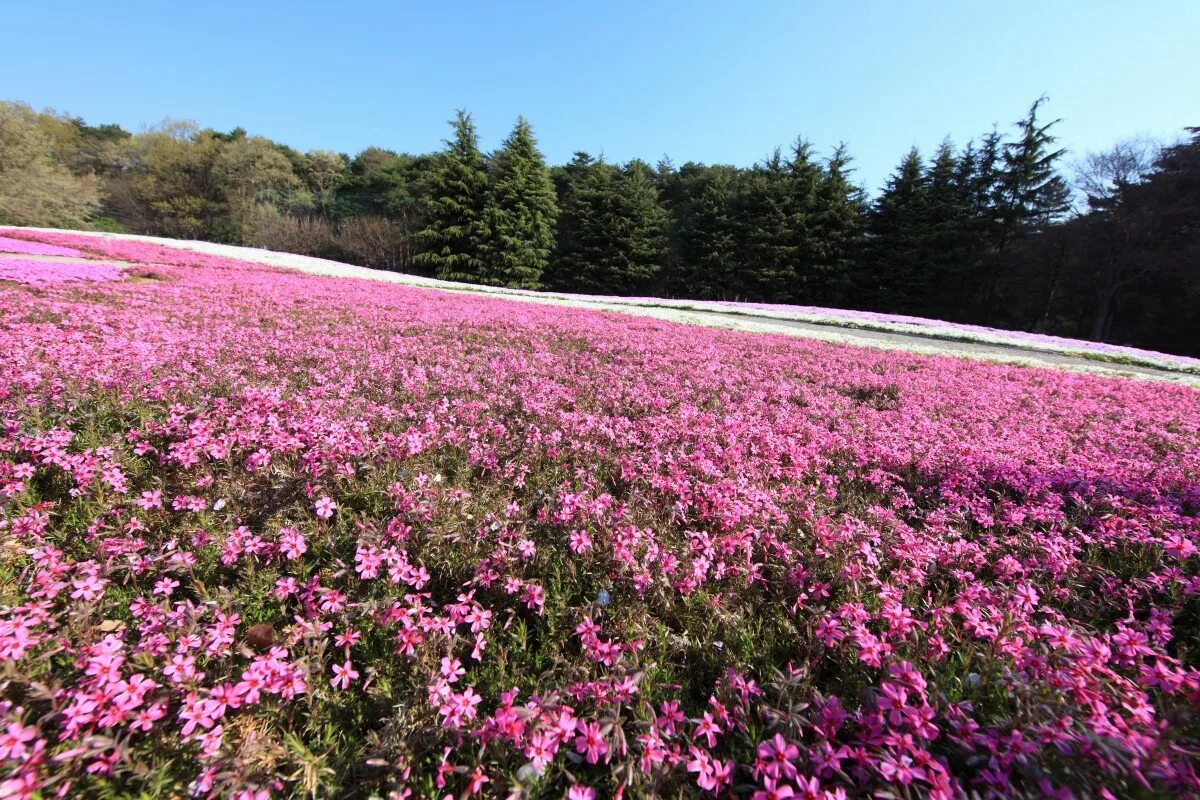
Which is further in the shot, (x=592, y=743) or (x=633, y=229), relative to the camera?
(x=633, y=229)

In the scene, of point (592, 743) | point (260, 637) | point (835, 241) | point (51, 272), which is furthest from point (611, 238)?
point (592, 743)

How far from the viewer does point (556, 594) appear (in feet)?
9.77

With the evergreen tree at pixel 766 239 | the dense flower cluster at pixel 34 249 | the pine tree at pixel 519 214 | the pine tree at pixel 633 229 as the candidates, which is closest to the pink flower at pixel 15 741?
the dense flower cluster at pixel 34 249

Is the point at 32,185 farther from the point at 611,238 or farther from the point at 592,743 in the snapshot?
the point at 592,743

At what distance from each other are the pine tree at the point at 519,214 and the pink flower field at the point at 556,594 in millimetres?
46676

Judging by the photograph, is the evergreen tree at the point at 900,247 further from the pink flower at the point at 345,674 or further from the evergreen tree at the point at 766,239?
the pink flower at the point at 345,674

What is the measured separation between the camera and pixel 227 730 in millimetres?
2102

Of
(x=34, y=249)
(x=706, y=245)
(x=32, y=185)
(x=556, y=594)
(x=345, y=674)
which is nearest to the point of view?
(x=345, y=674)

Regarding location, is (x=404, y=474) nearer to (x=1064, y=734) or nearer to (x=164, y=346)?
(x=1064, y=734)

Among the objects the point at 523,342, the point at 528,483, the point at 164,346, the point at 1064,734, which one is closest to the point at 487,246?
the point at 523,342

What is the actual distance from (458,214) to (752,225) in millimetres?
31980

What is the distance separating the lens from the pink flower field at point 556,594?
72.7 inches

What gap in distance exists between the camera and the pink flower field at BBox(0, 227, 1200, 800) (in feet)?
6.06

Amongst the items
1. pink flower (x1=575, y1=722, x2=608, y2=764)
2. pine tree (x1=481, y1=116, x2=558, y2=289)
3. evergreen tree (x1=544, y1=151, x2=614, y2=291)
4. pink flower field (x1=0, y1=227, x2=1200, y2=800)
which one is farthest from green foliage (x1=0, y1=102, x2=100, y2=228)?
pink flower (x1=575, y1=722, x2=608, y2=764)
